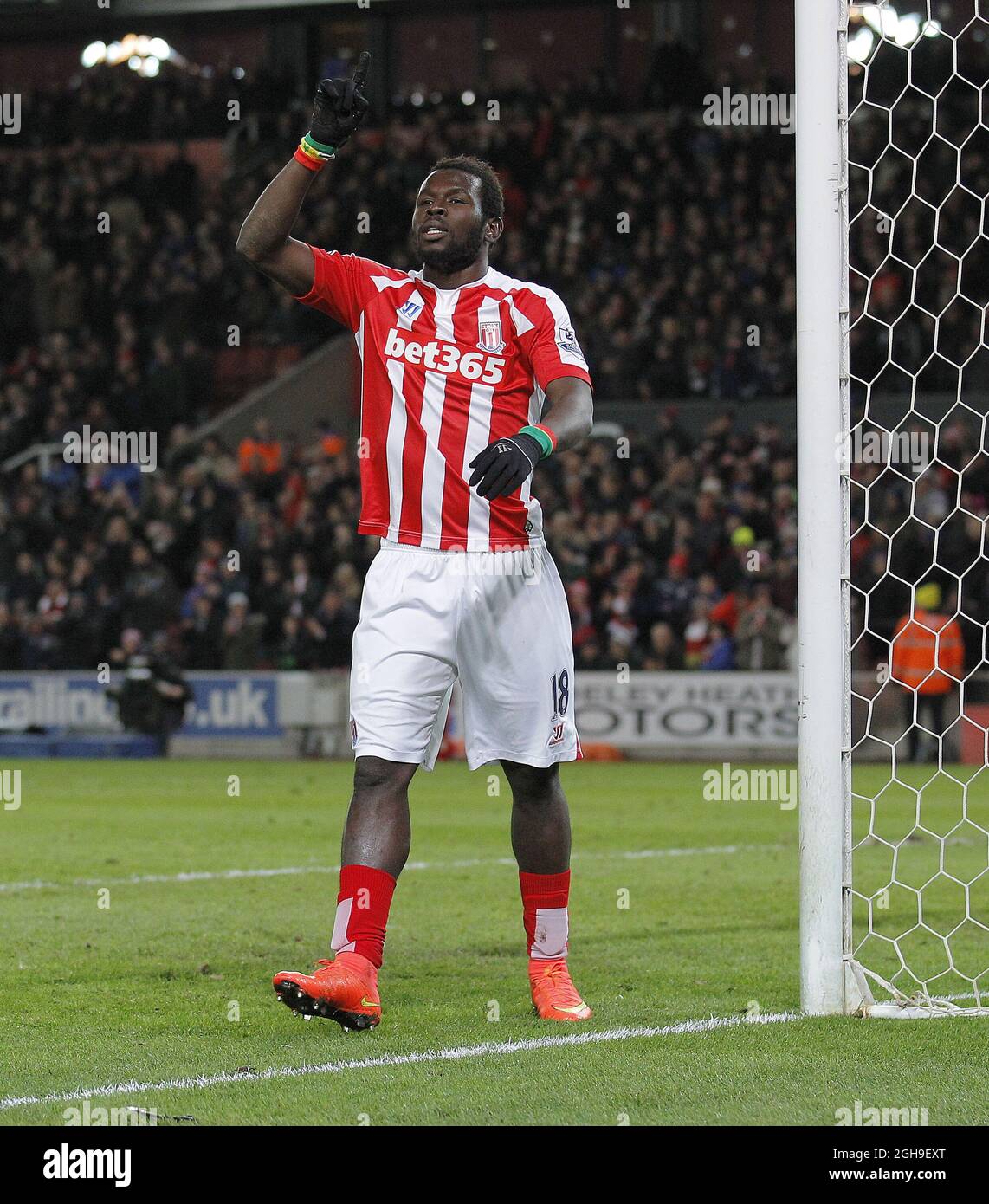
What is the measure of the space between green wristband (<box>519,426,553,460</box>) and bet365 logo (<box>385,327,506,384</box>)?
47cm

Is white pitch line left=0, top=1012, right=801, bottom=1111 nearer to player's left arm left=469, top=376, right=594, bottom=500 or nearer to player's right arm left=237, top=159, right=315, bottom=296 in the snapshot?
player's left arm left=469, top=376, right=594, bottom=500

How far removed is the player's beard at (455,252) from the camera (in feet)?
15.3

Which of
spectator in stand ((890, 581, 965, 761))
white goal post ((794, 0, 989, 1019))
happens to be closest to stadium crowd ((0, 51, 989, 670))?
white goal post ((794, 0, 989, 1019))

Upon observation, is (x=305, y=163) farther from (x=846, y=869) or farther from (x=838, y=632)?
(x=846, y=869)

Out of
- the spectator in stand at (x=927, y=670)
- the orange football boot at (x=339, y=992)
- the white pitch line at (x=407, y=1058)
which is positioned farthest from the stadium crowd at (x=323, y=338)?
the orange football boot at (x=339, y=992)

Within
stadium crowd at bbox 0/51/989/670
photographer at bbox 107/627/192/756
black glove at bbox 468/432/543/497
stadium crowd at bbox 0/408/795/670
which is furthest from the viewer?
stadium crowd at bbox 0/51/989/670

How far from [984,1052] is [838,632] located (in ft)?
3.63

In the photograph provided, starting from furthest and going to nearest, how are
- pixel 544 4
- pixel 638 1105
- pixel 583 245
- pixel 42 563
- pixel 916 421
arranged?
pixel 544 4 < pixel 583 245 < pixel 42 563 < pixel 916 421 < pixel 638 1105

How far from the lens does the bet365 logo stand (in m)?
4.70

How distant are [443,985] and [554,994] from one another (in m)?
0.55

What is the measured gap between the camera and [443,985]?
16.6ft

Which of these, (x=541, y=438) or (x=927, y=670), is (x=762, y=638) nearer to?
(x=927, y=670)

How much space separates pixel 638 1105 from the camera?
3.55 metres

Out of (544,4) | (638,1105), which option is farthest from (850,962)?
(544,4)
